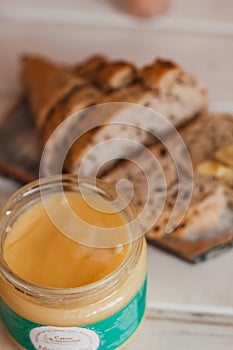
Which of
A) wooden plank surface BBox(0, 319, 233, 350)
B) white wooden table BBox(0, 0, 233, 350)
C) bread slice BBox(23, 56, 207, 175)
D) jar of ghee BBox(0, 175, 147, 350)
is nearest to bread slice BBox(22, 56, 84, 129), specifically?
bread slice BBox(23, 56, 207, 175)

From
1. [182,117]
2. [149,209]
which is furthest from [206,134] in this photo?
[149,209]

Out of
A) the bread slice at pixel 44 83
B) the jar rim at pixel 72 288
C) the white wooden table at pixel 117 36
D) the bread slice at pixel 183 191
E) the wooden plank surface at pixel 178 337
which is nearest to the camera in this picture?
the jar rim at pixel 72 288

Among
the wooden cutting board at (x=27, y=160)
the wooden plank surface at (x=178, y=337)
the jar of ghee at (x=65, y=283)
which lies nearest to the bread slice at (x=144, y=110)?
the wooden cutting board at (x=27, y=160)

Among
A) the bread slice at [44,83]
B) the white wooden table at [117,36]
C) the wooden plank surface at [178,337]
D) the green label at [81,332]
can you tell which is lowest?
the wooden plank surface at [178,337]

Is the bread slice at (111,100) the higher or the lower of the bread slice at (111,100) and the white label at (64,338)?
the higher

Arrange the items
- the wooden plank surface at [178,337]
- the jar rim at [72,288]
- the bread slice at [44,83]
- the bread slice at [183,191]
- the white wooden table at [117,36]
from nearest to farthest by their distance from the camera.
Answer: the jar rim at [72,288] < the wooden plank surface at [178,337] < the bread slice at [183,191] < the bread slice at [44,83] < the white wooden table at [117,36]

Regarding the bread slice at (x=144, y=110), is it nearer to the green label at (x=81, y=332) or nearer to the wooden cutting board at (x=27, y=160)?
the wooden cutting board at (x=27, y=160)

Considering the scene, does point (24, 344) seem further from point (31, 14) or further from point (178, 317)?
point (31, 14)
